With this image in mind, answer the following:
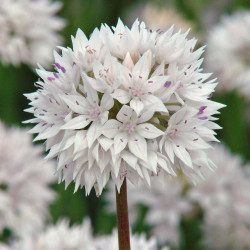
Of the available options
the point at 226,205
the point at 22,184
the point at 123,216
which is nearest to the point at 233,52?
the point at 226,205

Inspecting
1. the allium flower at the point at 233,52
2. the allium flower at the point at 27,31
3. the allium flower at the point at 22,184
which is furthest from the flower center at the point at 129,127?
the allium flower at the point at 233,52

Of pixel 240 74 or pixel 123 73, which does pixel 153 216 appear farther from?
pixel 123 73

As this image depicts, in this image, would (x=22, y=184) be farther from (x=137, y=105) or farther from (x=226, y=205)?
(x=137, y=105)

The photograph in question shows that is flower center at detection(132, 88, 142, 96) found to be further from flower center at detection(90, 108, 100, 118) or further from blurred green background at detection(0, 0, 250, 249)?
blurred green background at detection(0, 0, 250, 249)

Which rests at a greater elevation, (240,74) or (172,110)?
(240,74)

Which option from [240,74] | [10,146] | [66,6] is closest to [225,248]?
[240,74]
